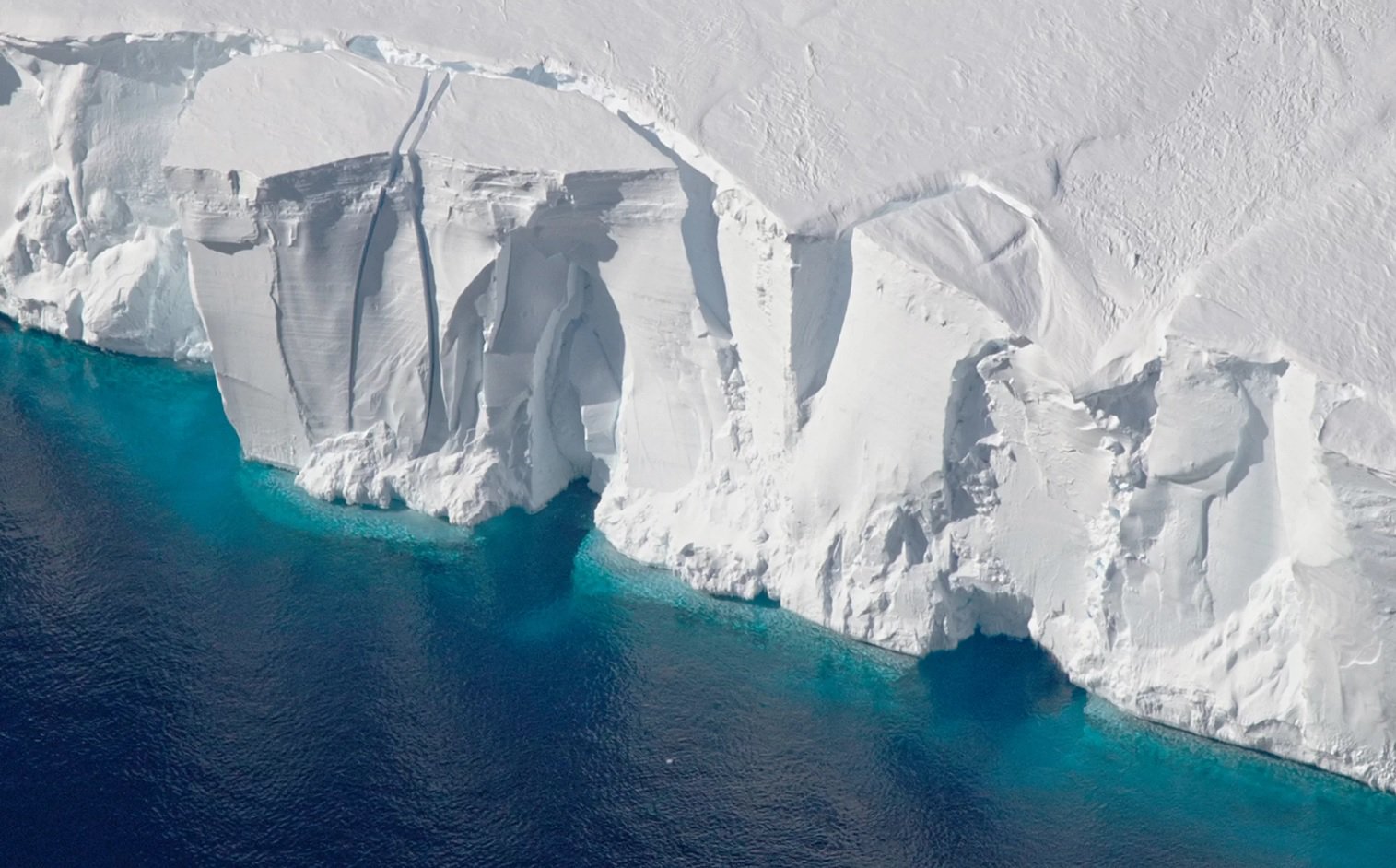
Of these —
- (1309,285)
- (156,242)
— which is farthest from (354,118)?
(1309,285)

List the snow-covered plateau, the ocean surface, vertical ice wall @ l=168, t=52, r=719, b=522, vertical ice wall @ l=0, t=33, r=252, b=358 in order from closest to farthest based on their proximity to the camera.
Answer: the ocean surface < the snow-covered plateau < vertical ice wall @ l=168, t=52, r=719, b=522 < vertical ice wall @ l=0, t=33, r=252, b=358

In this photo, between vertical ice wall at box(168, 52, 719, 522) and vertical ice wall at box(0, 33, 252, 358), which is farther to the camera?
vertical ice wall at box(0, 33, 252, 358)

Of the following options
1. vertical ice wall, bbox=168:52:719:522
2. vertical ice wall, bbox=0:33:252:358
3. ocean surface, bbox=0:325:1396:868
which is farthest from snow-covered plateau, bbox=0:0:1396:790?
ocean surface, bbox=0:325:1396:868

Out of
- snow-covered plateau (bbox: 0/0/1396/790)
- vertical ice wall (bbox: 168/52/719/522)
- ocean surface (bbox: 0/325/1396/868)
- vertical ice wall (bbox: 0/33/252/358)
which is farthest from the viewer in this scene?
vertical ice wall (bbox: 0/33/252/358)

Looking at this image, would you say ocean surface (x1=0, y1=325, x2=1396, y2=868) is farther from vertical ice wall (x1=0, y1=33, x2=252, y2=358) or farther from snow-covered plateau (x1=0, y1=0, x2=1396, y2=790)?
vertical ice wall (x1=0, y1=33, x2=252, y2=358)

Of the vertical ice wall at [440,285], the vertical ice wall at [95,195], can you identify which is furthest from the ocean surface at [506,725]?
the vertical ice wall at [95,195]

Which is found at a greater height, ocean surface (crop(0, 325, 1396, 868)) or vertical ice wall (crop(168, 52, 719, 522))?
vertical ice wall (crop(168, 52, 719, 522))

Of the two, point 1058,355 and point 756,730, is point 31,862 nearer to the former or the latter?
point 756,730
